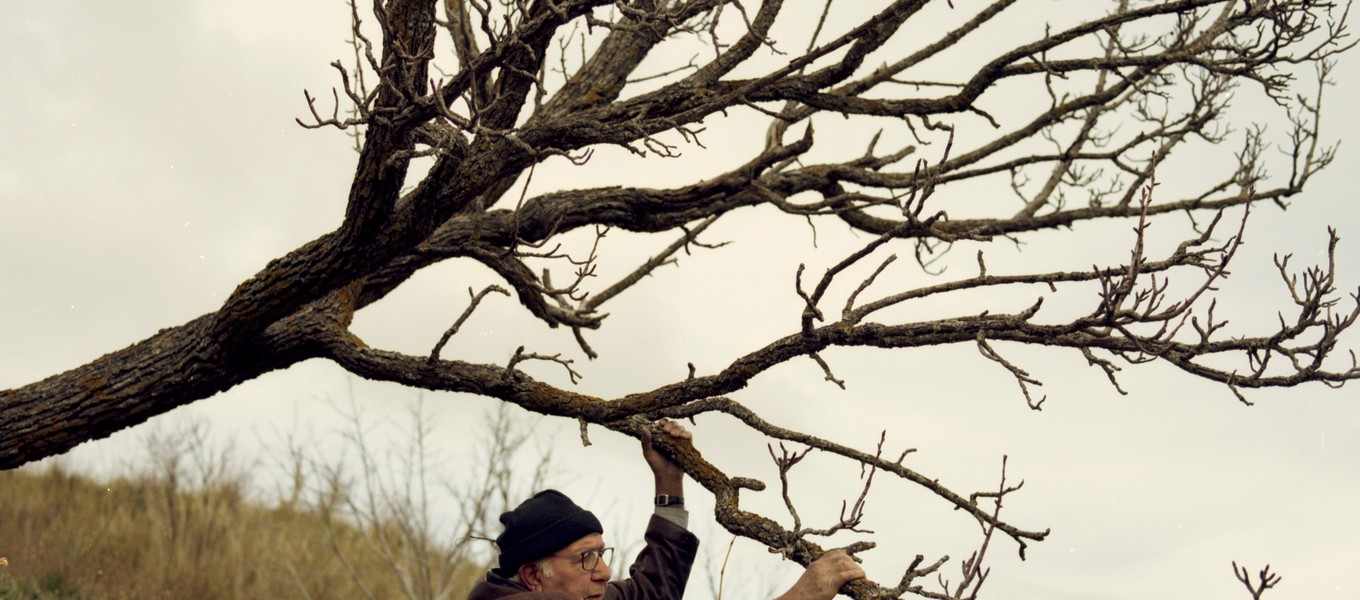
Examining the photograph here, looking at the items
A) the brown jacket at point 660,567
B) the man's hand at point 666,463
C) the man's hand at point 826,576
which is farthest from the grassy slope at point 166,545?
the man's hand at point 826,576

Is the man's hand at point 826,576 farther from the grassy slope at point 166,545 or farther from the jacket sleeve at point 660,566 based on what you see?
the grassy slope at point 166,545

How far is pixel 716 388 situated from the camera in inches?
200

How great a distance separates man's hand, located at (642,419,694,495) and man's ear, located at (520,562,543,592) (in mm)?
711

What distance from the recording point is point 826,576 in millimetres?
4270

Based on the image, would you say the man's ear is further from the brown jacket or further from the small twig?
the small twig

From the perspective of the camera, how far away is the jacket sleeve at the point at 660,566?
4.50 m

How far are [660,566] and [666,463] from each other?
0.59 metres

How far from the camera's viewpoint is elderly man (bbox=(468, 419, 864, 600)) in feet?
13.9

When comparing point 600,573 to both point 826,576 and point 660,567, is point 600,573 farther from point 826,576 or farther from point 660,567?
point 826,576

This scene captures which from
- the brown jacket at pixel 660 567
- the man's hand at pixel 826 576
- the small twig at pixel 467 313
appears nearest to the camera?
the man's hand at pixel 826 576

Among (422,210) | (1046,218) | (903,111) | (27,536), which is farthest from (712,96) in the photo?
(27,536)

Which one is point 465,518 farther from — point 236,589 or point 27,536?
point 27,536

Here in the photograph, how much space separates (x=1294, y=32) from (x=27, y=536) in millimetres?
15158

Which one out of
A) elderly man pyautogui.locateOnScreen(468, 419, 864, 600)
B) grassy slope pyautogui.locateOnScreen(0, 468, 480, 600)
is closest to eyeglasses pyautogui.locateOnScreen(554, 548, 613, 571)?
elderly man pyautogui.locateOnScreen(468, 419, 864, 600)
